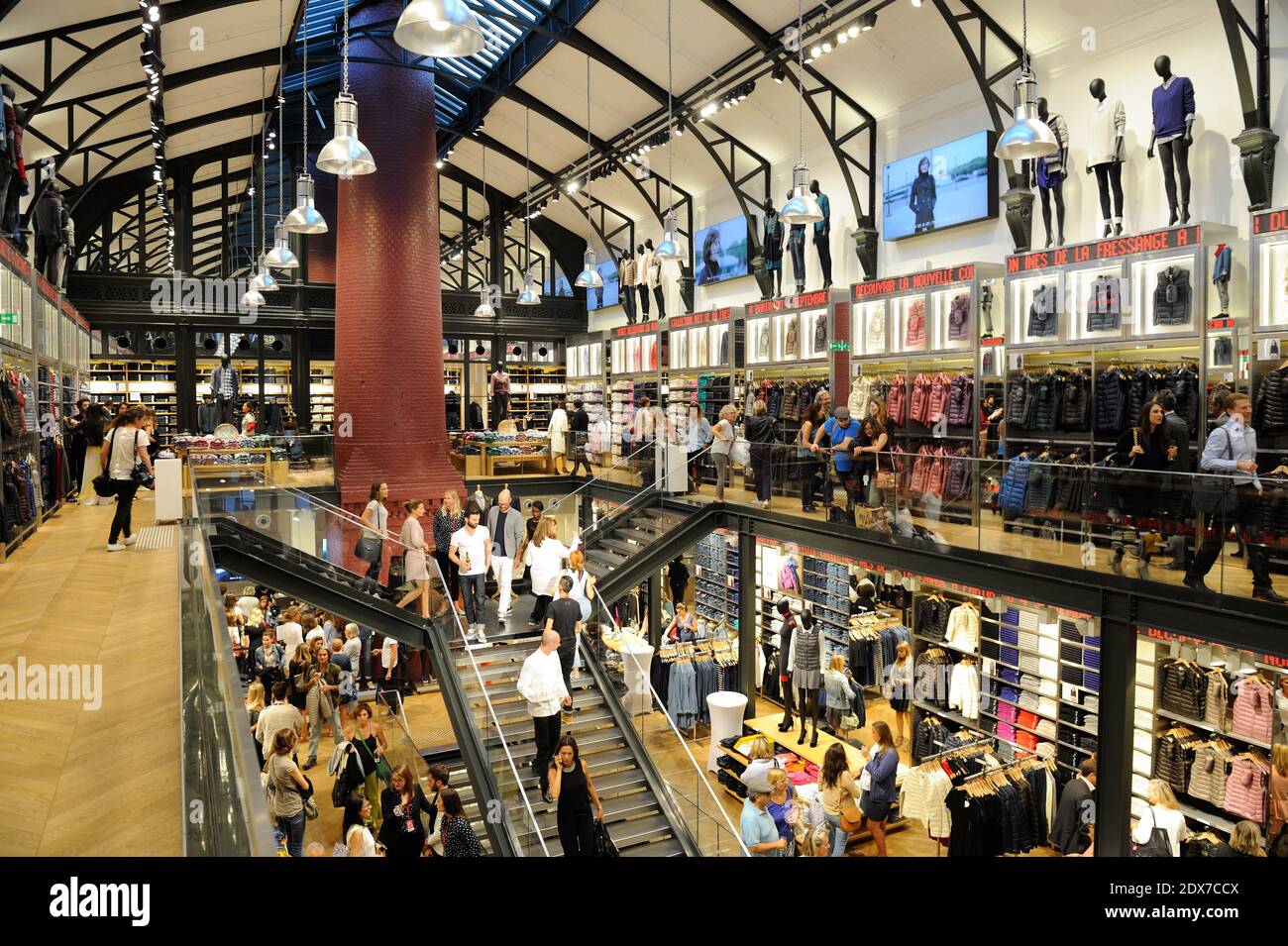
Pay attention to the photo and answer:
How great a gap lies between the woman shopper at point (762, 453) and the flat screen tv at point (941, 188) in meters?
3.88

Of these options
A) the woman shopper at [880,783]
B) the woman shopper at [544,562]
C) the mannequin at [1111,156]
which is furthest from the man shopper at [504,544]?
the mannequin at [1111,156]

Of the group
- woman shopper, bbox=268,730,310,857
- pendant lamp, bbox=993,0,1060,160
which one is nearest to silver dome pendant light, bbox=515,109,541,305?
woman shopper, bbox=268,730,310,857

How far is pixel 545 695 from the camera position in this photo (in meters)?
7.80

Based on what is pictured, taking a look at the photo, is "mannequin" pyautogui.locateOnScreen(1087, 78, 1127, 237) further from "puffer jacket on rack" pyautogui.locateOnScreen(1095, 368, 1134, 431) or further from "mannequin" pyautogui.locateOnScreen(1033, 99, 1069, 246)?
"puffer jacket on rack" pyautogui.locateOnScreen(1095, 368, 1134, 431)

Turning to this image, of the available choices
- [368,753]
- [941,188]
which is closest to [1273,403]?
[941,188]

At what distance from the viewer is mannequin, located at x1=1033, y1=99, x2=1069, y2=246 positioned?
10328 mm

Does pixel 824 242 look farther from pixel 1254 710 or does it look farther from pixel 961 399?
pixel 1254 710

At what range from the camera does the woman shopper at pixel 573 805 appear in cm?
679

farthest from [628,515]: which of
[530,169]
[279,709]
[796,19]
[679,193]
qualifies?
[530,169]

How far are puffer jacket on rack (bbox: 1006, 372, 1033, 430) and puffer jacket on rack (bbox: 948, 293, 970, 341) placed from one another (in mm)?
1154

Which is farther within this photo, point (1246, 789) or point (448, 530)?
point (448, 530)

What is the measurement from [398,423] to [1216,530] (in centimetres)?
1091

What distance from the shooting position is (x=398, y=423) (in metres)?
13.6

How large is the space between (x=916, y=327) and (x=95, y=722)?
35.3 ft
